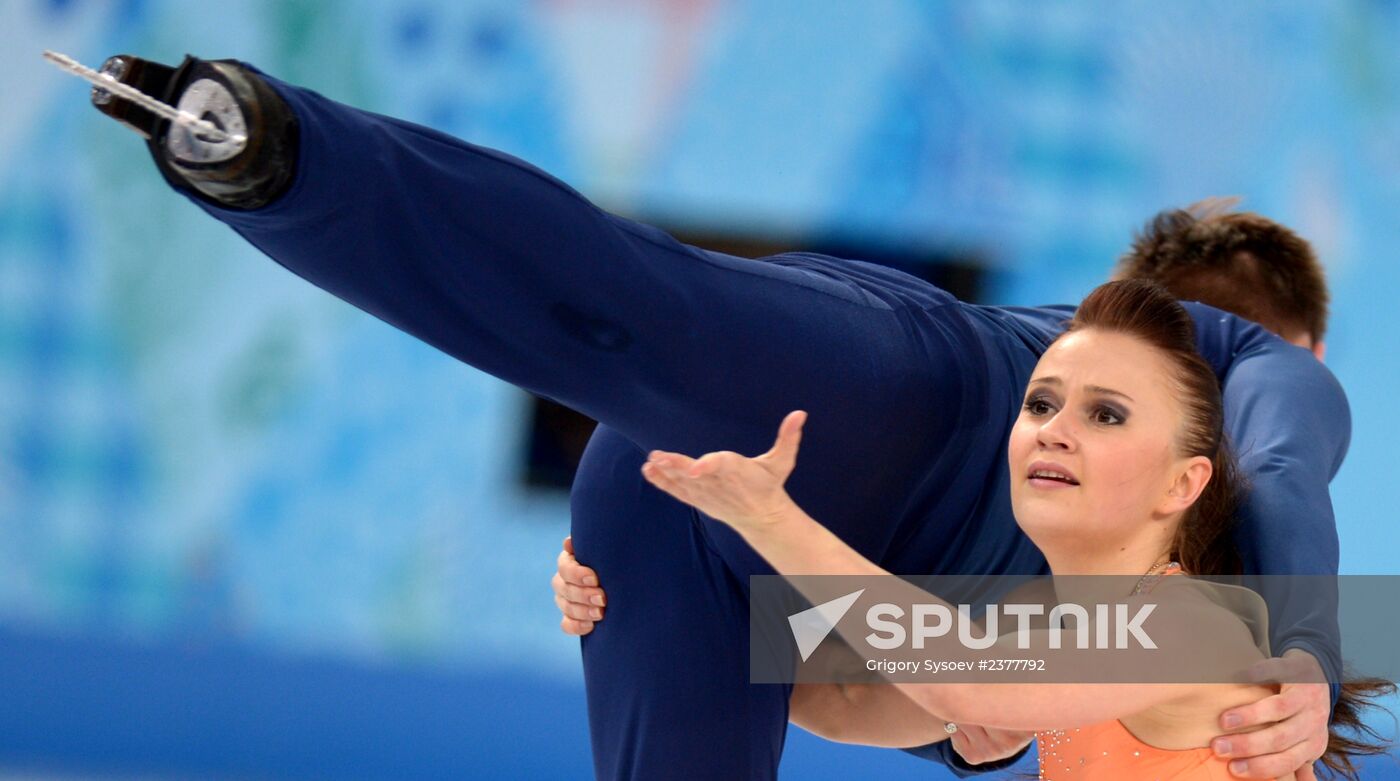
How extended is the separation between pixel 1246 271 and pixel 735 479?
163cm

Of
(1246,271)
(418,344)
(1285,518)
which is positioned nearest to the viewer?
(1285,518)

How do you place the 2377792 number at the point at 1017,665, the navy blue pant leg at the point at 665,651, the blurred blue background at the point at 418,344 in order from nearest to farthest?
the 2377792 number at the point at 1017,665
the navy blue pant leg at the point at 665,651
the blurred blue background at the point at 418,344

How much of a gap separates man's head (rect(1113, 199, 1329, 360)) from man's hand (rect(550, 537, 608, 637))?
1.15 m

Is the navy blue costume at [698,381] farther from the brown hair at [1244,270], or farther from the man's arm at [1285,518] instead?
the brown hair at [1244,270]

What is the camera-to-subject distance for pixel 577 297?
5.09 feet

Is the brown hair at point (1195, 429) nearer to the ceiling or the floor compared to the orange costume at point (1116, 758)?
nearer to the ceiling

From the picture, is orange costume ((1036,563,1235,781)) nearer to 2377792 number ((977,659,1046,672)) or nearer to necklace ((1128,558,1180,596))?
necklace ((1128,558,1180,596))

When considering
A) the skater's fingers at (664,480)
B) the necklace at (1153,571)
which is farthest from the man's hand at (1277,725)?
the skater's fingers at (664,480)

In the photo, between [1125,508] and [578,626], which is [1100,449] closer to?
[1125,508]

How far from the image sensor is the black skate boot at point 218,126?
4.29 ft

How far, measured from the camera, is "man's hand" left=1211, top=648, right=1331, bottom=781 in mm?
1656

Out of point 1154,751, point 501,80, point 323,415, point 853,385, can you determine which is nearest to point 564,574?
point 853,385

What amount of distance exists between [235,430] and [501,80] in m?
1.24

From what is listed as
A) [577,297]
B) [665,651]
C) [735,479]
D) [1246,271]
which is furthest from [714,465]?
[1246,271]
